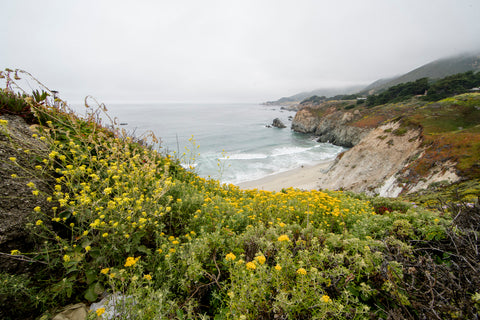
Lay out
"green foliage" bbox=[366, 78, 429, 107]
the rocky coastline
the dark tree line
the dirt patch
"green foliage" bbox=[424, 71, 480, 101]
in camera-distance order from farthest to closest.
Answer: "green foliage" bbox=[366, 78, 429, 107]
"green foliage" bbox=[424, 71, 480, 101]
the dark tree line
the rocky coastline
the dirt patch

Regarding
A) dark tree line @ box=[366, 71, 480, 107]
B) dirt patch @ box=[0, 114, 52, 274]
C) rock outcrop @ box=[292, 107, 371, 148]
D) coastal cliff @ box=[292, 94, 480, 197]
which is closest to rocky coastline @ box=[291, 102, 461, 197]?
coastal cliff @ box=[292, 94, 480, 197]

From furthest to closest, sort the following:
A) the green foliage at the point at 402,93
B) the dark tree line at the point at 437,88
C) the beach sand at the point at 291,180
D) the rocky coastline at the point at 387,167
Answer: the green foliage at the point at 402,93 → the dark tree line at the point at 437,88 → the beach sand at the point at 291,180 → the rocky coastline at the point at 387,167

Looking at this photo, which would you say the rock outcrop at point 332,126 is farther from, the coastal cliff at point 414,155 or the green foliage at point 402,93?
the coastal cliff at point 414,155

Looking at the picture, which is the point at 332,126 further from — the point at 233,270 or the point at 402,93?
the point at 233,270

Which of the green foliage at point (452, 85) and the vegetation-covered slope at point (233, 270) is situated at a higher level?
the green foliage at point (452, 85)

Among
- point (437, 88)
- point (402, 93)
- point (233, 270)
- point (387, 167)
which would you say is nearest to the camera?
point (233, 270)

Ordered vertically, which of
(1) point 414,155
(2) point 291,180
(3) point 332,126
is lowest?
(2) point 291,180

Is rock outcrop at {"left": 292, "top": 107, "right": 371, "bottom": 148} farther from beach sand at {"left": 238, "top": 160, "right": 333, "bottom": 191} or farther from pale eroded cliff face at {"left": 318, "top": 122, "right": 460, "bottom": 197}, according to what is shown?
pale eroded cliff face at {"left": 318, "top": 122, "right": 460, "bottom": 197}

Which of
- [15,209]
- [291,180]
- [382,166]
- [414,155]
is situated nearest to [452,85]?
[382,166]

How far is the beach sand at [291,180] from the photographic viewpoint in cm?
2598

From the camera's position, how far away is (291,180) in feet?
94.8

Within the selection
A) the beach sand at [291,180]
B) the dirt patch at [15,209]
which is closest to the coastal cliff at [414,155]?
the beach sand at [291,180]

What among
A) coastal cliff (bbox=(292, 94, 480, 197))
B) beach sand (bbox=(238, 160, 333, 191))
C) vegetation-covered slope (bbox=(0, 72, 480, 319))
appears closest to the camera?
Result: vegetation-covered slope (bbox=(0, 72, 480, 319))

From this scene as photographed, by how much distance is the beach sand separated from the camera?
2598cm
